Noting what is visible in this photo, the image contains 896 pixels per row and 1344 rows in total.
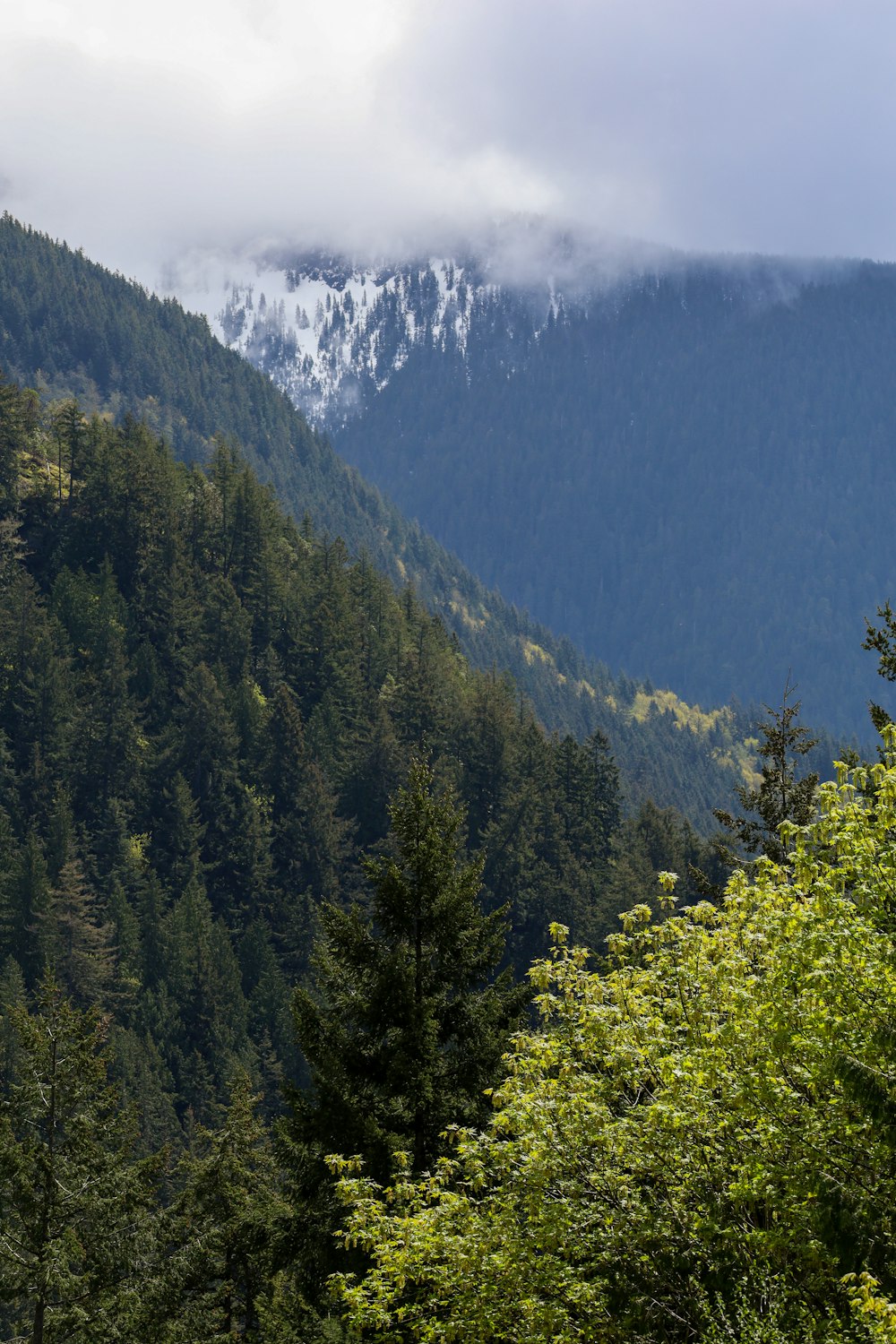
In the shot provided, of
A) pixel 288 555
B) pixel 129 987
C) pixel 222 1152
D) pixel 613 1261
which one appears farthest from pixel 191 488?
pixel 613 1261

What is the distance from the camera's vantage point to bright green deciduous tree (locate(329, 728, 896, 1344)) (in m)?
12.8

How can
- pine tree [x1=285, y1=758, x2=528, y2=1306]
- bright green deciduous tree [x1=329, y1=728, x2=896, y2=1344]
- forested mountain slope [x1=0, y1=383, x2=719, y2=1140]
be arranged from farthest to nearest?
forested mountain slope [x1=0, y1=383, x2=719, y2=1140]
pine tree [x1=285, y1=758, x2=528, y2=1306]
bright green deciduous tree [x1=329, y1=728, x2=896, y2=1344]

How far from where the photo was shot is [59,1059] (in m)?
31.3

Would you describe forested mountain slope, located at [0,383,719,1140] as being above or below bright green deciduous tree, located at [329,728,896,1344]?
above

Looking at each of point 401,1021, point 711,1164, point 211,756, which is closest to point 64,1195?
point 401,1021

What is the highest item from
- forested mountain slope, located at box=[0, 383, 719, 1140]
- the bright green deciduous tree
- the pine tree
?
forested mountain slope, located at box=[0, 383, 719, 1140]

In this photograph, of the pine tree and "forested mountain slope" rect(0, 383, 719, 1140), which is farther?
"forested mountain slope" rect(0, 383, 719, 1140)

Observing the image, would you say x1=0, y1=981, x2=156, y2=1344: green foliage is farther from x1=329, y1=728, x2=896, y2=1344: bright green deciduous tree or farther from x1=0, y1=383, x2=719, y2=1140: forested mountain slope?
x1=0, y1=383, x2=719, y2=1140: forested mountain slope

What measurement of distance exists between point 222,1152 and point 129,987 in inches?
2756

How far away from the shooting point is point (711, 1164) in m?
14.5

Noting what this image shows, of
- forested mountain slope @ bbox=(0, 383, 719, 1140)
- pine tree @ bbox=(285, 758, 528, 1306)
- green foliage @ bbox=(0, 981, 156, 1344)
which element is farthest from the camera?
forested mountain slope @ bbox=(0, 383, 719, 1140)

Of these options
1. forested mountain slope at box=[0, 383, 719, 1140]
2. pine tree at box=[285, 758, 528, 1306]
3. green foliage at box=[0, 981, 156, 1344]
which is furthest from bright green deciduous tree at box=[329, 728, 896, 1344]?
forested mountain slope at box=[0, 383, 719, 1140]

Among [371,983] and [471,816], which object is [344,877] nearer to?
[471,816]

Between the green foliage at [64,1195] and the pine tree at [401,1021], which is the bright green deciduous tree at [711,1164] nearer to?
the pine tree at [401,1021]
